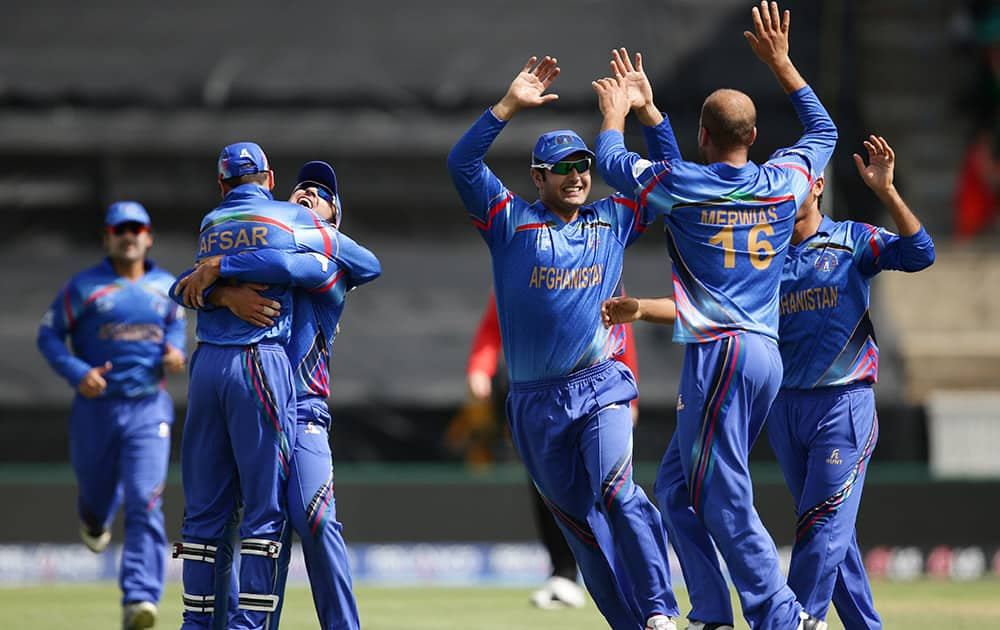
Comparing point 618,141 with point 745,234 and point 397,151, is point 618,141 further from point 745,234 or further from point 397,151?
point 397,151

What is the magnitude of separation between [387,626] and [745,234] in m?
4.13

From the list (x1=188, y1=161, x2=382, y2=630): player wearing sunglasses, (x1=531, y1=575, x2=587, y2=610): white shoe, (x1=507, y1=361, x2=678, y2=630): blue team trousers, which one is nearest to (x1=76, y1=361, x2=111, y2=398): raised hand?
(x1=188, y1=161, x2=382, y2=630): player wearing sunglasses

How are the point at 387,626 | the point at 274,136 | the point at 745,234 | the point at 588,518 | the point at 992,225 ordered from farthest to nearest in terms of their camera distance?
the point at 992,225
the point at 274,136
the point at 387,626
the point at 588,518
the point at 745,234

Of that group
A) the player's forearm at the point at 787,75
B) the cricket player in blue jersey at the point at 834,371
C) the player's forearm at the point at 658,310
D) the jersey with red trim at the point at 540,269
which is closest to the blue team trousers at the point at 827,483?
the cricket player in blue jersey at the point at 834,371

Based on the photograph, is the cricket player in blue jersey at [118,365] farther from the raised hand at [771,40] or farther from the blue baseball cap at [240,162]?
the raised hand at [771,40]

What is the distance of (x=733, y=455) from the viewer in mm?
6730

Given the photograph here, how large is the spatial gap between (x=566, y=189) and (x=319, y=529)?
1969 mm

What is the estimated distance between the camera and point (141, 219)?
1018 cm

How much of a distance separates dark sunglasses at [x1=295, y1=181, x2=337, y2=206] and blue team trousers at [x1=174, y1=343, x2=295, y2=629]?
94 centimetres

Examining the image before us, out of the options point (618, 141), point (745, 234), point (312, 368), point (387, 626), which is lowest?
point (387, 626)

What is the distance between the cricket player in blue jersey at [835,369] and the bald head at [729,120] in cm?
78

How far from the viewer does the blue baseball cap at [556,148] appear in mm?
7551

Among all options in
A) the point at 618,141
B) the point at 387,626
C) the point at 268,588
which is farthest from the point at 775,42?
the point at 387,626

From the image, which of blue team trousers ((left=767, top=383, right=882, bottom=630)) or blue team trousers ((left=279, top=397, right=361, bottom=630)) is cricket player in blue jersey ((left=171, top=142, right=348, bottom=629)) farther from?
blue team trousers ((left=767, top=383, right=882, bottom=630))
